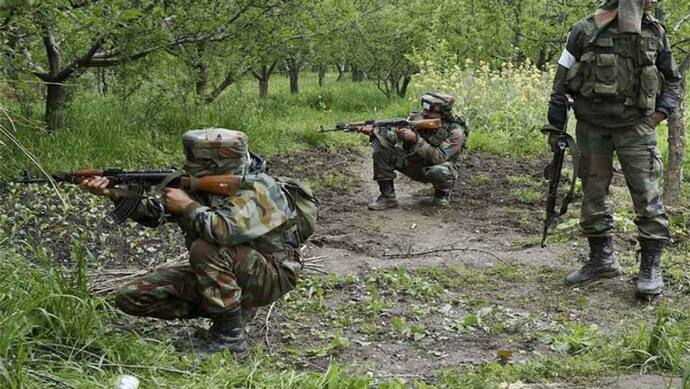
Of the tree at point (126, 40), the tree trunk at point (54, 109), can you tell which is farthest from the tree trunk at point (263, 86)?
the tree trunk at point (54, 109)

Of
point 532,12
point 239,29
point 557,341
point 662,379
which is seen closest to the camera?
point 662,379

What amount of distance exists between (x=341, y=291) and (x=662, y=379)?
229 cm

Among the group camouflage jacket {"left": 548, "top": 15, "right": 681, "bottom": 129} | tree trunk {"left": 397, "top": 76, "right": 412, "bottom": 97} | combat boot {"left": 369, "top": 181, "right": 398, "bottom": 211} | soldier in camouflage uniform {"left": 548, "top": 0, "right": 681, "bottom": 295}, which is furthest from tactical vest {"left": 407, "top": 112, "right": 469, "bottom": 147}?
tree trunk {"left": 397, "top": 76, "right": 412, "bottom": 97}

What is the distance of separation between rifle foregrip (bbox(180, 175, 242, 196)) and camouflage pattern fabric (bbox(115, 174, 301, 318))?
Result: 0.10 ft

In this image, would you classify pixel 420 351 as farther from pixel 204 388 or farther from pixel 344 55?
pixel 344 55

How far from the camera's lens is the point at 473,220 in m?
7.63

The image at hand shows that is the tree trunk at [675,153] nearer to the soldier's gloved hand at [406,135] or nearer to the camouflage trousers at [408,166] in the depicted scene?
the camouflage trousers at [408,166]

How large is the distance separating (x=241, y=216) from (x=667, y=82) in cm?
303

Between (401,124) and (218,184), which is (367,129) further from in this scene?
(218,184)

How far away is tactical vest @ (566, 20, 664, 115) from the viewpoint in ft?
16.5

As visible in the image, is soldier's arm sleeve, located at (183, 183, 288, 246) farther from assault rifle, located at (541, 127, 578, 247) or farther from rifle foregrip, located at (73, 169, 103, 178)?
assault rifle, located at (541, 127, 578, 247)

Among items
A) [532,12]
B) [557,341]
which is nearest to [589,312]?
[557,341]

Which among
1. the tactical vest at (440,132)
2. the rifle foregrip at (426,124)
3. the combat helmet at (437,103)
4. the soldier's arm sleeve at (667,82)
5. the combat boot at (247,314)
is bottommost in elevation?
the combat boot at (247,314)

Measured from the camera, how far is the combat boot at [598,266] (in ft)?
18.0
